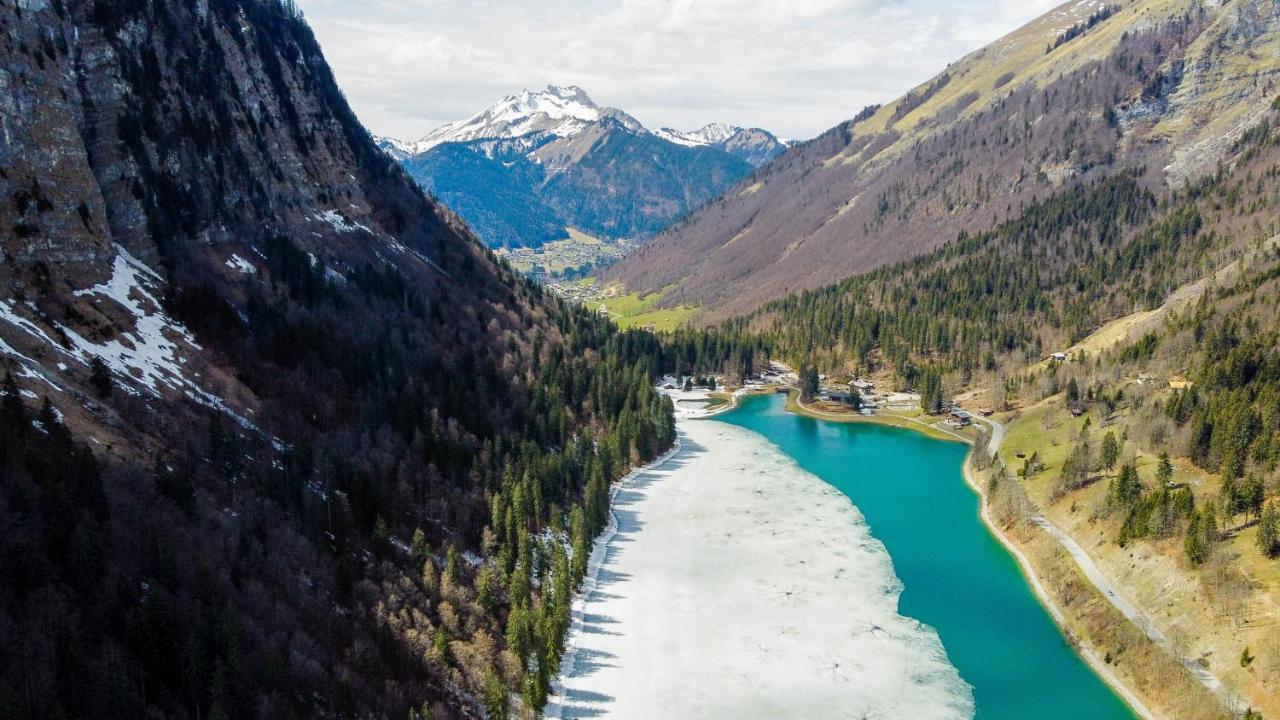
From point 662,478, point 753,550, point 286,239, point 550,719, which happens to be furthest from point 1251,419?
point 286,239

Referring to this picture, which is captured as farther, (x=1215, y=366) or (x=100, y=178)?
(x=1215, y=366)

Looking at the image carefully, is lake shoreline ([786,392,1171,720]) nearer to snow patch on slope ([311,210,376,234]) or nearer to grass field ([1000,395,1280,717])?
grass field ([1000,395,1280,717])

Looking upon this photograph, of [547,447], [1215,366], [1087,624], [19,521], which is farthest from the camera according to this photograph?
[547,447]

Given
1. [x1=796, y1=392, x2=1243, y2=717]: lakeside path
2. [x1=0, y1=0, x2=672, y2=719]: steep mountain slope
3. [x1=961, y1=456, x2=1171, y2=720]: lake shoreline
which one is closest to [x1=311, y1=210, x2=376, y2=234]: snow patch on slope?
[x1=0, y1=0, x2=672, y2=719]: steep mountain slope

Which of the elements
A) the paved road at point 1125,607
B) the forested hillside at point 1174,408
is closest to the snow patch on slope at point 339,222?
the forested hillside at point 1174,408

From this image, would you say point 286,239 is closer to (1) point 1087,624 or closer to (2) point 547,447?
(2) point 547,447

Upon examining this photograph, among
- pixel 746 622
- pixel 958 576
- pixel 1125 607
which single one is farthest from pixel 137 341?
pixel 1125 607

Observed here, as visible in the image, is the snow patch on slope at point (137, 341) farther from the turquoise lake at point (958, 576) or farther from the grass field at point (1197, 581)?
the grass field at point (1197, 581)
